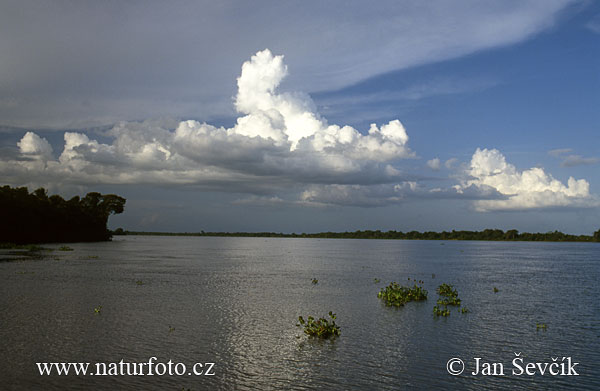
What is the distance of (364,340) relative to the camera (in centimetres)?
2498

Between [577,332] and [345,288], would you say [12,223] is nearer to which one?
[345,288]

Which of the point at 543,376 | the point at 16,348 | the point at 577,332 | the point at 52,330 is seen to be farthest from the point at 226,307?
the point at 577,332

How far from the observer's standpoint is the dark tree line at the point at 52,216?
11406cm

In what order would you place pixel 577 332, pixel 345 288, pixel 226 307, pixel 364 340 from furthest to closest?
pixel 345 288 < pixel 226 307 < pixel 577 332 < pixel 364 340

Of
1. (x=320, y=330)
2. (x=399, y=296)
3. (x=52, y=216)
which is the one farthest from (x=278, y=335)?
(x=52, y=216)

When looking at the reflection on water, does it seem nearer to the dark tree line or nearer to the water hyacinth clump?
the water hyacinth clump

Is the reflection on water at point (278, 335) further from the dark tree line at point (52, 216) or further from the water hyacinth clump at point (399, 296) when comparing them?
the dark tree line at point (52, 216)

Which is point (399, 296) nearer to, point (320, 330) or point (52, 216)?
point (320, 330)

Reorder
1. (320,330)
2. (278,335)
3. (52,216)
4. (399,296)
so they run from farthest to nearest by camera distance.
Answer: (52,216) → (399,296) → (278,335) → (320,330)

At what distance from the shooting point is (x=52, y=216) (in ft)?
453

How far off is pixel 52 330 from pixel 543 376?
26.7 metres

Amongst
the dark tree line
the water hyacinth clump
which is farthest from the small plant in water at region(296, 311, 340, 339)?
the dark tree line

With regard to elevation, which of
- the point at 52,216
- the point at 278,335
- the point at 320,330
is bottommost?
the point at 278,335

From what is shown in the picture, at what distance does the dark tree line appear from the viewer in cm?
11406
